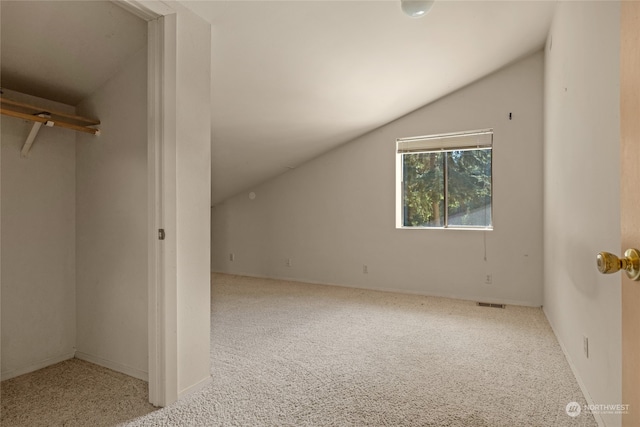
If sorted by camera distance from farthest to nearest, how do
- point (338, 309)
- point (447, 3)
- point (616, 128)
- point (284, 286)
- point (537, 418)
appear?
point (284, 286) < point (338, 309) < point (447, 3) < point (537, 418) < point (616, 128)

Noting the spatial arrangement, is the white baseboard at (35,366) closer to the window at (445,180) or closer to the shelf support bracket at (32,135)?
the shelf support bracket at (32,135)

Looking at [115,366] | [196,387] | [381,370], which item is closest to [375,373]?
[381,370]

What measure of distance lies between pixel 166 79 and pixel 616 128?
213 centimetres

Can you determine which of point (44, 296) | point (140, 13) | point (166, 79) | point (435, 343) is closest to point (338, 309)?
point (435, 343)

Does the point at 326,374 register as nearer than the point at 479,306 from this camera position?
Yes

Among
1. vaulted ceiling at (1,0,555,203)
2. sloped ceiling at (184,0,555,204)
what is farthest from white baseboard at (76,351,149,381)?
sloped ceiling at (184,0,555,204)

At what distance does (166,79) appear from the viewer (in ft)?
6.12

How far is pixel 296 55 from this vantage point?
8.99ft

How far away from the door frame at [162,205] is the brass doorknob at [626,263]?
1.79 meters

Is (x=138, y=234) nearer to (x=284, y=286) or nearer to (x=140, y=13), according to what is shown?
(x=140, y=13)

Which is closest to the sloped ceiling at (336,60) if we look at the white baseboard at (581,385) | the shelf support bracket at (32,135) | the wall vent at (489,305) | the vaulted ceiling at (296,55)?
the vaulted ceiling at (296,55)

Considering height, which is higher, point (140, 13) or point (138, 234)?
point (140, 13)

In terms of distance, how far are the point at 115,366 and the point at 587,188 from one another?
120 inches

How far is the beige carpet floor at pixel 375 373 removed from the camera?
70.1 inches
